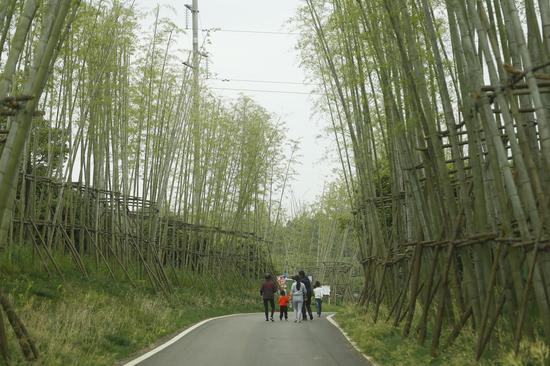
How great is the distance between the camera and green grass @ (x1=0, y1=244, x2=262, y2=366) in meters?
6.91

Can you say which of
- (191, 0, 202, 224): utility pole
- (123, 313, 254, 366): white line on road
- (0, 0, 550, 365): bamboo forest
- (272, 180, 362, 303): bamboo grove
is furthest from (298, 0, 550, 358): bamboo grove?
(272, 180, 362, 303): bamboo grove

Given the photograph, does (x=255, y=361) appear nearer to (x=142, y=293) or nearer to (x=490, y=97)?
(x=490, y=97)

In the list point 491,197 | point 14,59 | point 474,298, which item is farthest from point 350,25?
point 14,59

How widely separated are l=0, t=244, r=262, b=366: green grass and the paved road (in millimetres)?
555

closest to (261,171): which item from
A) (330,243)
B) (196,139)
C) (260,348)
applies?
(196,139)

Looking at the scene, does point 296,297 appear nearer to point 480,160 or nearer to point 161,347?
point 161,347

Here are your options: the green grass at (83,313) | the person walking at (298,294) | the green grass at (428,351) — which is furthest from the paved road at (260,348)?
the person walking at (298,294)

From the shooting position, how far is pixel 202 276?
64.4 feet

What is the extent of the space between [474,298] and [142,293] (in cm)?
829

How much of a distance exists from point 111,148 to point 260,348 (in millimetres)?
7232

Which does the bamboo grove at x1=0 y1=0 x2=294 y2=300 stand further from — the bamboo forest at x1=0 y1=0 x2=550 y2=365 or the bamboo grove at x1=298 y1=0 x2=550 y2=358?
the bamboo grove at x1=298 y1=0 x2=550 y2=358

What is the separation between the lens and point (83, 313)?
8.34 meters

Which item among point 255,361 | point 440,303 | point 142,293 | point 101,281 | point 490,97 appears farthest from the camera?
point 142,293

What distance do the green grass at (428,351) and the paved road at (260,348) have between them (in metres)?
0.24
